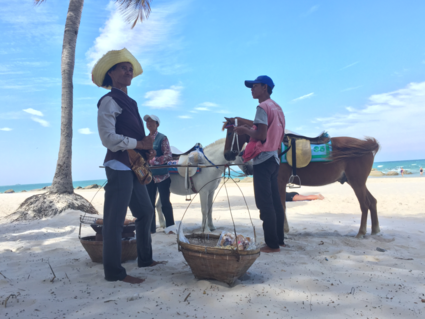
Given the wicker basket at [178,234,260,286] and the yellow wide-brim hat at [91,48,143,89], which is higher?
the yellow wide-brim hat at [91,48,143,89]

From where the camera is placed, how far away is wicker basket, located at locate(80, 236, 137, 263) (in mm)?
3301

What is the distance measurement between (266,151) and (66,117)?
661 centimetres

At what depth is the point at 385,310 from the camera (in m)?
2.13

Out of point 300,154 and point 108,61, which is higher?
point 108,61

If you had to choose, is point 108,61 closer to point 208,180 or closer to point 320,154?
point 208,180

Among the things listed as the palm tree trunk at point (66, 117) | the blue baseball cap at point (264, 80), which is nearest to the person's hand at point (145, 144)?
the blue baseball cap at point (264, 80)

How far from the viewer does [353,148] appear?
17.4 ft

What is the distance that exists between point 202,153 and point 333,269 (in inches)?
131

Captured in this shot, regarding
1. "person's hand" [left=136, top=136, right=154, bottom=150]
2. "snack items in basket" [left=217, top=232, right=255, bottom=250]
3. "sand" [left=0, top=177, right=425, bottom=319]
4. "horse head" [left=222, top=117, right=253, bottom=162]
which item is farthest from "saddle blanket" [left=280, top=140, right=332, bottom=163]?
"person's hand" [left=136, top=136, right=154, bottom=150]

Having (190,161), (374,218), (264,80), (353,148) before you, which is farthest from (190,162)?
(374,218)

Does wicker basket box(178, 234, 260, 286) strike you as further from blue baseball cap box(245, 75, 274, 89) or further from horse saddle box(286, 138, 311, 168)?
horse saddle box(286, 138, 311, 168)

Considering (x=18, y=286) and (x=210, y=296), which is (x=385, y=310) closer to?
(x=210, y=296)

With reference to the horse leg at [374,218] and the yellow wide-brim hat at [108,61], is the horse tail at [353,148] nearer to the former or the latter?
the horse leg at [374,218]

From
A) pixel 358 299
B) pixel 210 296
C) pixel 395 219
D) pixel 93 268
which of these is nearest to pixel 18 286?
pixel 93 268
